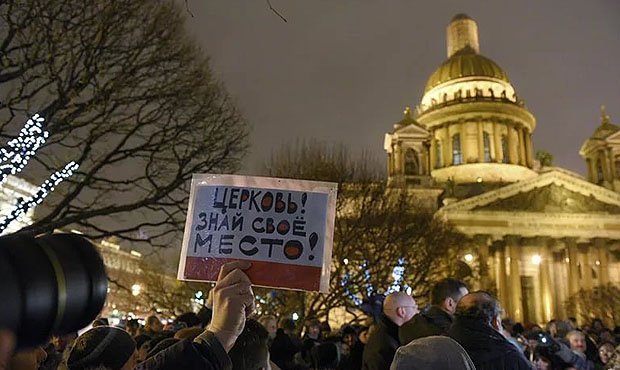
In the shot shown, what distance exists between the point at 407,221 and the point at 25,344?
3235cm

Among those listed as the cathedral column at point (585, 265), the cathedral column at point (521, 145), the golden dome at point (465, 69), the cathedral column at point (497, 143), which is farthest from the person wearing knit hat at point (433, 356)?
the golden dome at point (465, 69)

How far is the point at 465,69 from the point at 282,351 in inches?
2742

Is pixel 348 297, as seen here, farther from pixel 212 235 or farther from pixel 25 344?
pixel 25 344

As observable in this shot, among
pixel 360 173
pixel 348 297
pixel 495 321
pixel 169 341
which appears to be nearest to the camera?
pixel 169 341

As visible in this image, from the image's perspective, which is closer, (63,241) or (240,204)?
(63,241)

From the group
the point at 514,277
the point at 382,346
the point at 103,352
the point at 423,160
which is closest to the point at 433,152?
the point at 423,160

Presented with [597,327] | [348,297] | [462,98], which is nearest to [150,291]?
[348,297]

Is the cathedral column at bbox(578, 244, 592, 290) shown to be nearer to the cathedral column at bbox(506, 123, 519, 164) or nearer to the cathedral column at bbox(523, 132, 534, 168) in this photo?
the cathedral column at bbox(506, 123, 519, 164)

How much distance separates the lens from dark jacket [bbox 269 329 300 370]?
7.80 m

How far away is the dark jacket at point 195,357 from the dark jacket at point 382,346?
3.76m

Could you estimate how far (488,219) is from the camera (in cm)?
5116

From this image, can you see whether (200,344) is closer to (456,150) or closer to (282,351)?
(282,351)

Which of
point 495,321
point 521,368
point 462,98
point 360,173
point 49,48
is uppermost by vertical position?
point 462,98

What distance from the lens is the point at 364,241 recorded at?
29766 mm
